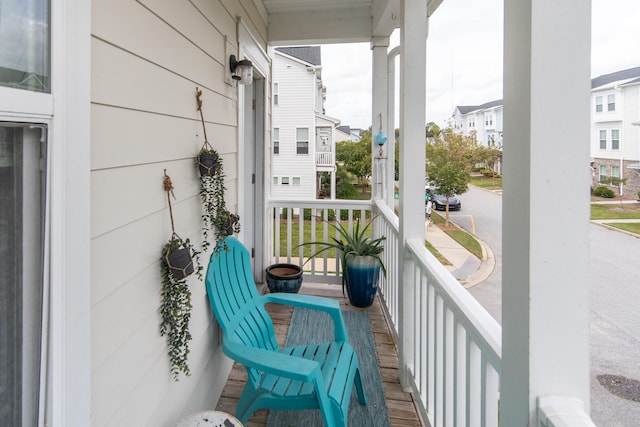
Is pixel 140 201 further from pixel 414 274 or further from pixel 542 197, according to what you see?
pixel 414 274

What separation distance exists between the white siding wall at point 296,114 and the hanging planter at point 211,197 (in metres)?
5.18

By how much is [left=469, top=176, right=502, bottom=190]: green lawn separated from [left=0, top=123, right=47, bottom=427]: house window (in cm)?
111

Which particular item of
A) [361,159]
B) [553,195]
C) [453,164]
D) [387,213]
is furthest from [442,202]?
[361,159]

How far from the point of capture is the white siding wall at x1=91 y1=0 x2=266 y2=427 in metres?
1.12

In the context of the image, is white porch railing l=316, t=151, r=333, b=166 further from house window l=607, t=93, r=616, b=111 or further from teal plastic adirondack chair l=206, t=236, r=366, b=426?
house window l=607, t=93, r=616, b=111

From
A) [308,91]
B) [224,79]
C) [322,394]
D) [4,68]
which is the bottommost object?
[322,394]

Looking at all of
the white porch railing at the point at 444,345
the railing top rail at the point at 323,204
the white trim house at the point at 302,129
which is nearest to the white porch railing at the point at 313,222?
the railing top rail at the point at 323,204

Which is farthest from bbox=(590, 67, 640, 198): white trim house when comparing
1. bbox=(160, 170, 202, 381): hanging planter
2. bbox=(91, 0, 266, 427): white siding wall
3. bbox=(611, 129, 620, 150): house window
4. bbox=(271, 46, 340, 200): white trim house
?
bbox=(271, 46, 340, 200): white trim house

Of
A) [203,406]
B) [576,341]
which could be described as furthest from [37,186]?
[203,406]

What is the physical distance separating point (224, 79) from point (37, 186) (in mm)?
1630

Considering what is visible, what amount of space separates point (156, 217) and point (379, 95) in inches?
115

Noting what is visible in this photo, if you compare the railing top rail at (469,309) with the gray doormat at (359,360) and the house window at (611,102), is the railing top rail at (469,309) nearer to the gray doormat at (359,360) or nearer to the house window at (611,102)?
the house window at (611,102)

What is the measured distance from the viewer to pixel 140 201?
1.35 metres

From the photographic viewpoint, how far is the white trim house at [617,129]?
568 mm
